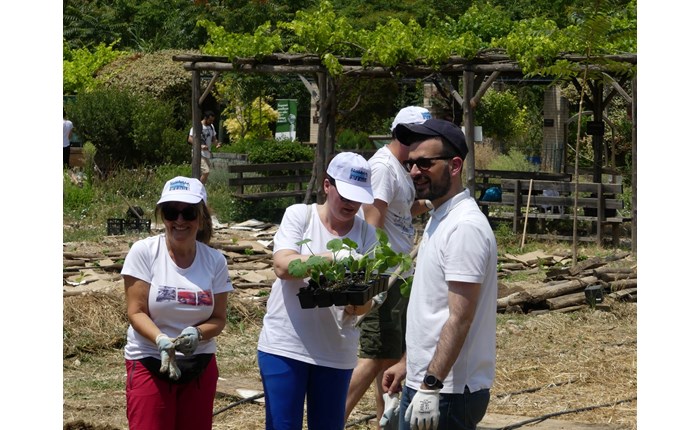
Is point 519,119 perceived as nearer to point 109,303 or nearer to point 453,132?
point 109,303

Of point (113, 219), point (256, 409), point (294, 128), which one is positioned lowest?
point (256, 409)

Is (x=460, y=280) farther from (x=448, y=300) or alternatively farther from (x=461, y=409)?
(x=461, y=409)

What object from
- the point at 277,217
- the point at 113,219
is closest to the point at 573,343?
the point at 113,219

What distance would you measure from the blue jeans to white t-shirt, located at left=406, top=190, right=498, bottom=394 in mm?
33

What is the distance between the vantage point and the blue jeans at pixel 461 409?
3980mm

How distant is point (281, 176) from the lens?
65.5 ft

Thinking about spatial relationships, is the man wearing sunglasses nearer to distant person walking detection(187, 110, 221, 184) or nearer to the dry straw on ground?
the dry straw on ground

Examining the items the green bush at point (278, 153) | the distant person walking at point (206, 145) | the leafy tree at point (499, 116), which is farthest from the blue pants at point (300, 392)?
the leafy tree at point (499, 116)

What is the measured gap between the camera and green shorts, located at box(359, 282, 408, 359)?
5.90 meters

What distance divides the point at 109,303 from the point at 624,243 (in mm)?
9193

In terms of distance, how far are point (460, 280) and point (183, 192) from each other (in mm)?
1359

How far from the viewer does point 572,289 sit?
37.7 feet

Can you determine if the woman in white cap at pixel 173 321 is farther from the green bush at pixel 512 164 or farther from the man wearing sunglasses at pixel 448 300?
the green bush at pixel 512 164

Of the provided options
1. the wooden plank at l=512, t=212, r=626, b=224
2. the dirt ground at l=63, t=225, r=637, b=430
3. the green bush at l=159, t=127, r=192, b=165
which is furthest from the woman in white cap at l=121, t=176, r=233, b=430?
the green bush at l=159, t=127, r=192, b=165
